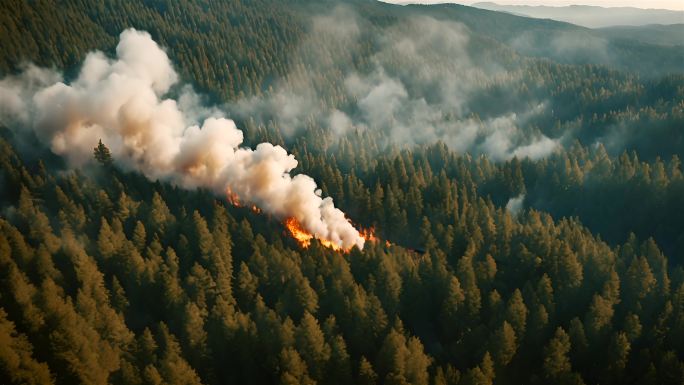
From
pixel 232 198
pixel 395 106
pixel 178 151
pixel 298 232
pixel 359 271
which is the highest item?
pixel 178 151

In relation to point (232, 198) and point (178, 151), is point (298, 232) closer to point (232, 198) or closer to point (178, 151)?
point (232, 198)

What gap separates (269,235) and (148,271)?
754 inches

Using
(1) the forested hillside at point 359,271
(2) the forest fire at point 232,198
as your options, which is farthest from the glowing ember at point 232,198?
(1) the forested hillside at point 359,271

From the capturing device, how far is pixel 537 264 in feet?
195

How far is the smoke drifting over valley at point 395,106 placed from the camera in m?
136

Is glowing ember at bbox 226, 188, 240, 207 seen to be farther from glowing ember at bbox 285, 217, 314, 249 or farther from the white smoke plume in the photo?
glowing ember at bbox 285, 217, 314, 249

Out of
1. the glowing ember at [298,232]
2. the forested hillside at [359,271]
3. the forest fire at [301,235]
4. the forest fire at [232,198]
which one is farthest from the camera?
the forest fire at [232,198]

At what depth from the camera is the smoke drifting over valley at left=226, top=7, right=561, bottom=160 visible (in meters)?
136

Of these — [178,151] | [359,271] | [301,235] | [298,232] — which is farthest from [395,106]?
[359,271]

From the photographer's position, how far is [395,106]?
168 meters

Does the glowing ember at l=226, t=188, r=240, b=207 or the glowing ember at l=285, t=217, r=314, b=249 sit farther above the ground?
the glowing ember at l=226, t=188, r=240, b=207

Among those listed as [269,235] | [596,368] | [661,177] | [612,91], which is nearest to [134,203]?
[269,235]

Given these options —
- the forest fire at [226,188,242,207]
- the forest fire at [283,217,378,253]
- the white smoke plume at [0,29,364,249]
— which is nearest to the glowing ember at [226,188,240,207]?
the forest fire at [226,188,242,207]

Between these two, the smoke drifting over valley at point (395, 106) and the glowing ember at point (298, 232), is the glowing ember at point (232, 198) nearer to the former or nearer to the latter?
A: the glowing ember at point (298, 232)
